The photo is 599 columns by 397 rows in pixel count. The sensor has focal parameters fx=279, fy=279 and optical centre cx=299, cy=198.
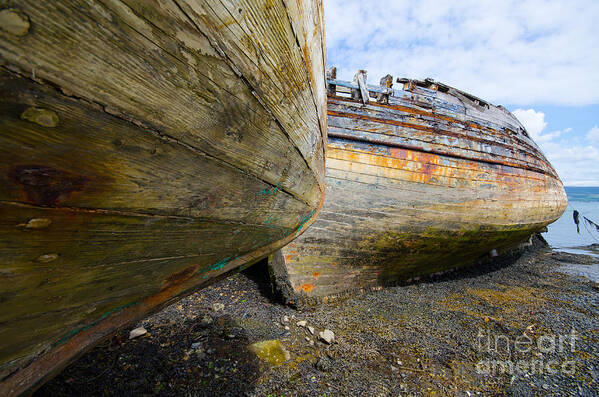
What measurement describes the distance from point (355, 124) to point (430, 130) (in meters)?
1.12

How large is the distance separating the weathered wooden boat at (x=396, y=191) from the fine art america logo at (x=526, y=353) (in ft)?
4.43

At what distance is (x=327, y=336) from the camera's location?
9.53ft

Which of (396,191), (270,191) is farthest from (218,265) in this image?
(396,191)

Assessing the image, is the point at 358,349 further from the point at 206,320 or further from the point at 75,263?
the point at 75,263

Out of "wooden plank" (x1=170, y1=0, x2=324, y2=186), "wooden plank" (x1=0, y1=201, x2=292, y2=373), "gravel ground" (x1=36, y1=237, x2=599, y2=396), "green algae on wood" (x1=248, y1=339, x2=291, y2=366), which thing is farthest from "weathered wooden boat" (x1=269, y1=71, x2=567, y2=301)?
"wooden plank" (x1=0, y1=201, x2=292, y2=373)

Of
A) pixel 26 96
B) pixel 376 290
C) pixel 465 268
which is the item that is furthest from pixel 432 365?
pixel 465 268

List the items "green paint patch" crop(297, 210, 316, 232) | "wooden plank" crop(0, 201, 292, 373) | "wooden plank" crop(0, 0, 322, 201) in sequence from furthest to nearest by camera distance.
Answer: "green paint patch" crop(297, 210, 316, 232)
"wooden plank" crop(0, 201, 292, 373)
"wooden plank" crop(0, 0, 322, 201)

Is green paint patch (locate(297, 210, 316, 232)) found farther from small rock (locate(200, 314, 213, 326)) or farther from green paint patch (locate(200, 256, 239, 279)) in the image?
small rock (locate(200, 314, 213, 326))

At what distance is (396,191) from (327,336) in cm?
190

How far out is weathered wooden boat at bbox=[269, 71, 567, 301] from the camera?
342 centimetres

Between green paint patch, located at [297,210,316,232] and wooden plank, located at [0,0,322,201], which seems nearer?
wooden plank, located at [0,0,322,201]

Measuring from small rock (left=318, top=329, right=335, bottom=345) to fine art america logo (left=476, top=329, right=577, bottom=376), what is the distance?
4.40ft

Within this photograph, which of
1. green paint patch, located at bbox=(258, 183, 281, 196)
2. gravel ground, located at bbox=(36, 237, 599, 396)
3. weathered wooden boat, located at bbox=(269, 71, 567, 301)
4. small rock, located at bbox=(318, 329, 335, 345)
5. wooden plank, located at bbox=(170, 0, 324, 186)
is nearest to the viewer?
wooden plank, located at bbox=(170, 0, 324, 186)

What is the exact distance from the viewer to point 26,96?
437 mm
